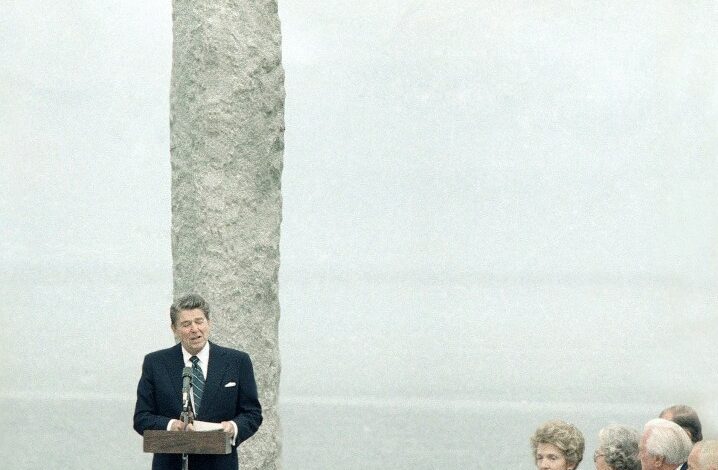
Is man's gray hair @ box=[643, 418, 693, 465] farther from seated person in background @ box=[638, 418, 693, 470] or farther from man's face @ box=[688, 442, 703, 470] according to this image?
man's face @ box=[688, 442, 703, 470]

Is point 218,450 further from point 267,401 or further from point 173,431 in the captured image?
point 267,401

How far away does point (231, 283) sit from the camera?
18.5 feet

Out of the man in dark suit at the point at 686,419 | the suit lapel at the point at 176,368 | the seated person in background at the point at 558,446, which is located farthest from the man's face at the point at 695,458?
the suit lapel at the point at 176,368

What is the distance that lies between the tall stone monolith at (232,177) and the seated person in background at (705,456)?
2.47 m

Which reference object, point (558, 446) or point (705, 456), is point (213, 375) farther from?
point (705, 456)

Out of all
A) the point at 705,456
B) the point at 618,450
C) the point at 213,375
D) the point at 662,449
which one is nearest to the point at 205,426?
the point at 213,375

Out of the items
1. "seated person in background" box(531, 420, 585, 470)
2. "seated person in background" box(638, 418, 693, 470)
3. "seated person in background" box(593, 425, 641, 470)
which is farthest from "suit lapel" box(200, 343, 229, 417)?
"seated person in background" box(638, 418, 693, 470)

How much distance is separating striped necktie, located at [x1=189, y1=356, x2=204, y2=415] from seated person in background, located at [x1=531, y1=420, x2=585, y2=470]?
45.6 inches

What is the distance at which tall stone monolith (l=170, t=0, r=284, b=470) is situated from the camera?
562 centimetres

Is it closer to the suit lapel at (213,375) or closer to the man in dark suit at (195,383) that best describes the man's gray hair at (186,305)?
the man in dark suit at (195,383)

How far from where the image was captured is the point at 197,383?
4.20 meters

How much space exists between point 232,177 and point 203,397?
170cm

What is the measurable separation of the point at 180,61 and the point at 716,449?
3.27 meters

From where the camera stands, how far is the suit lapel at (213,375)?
13.8 ft
